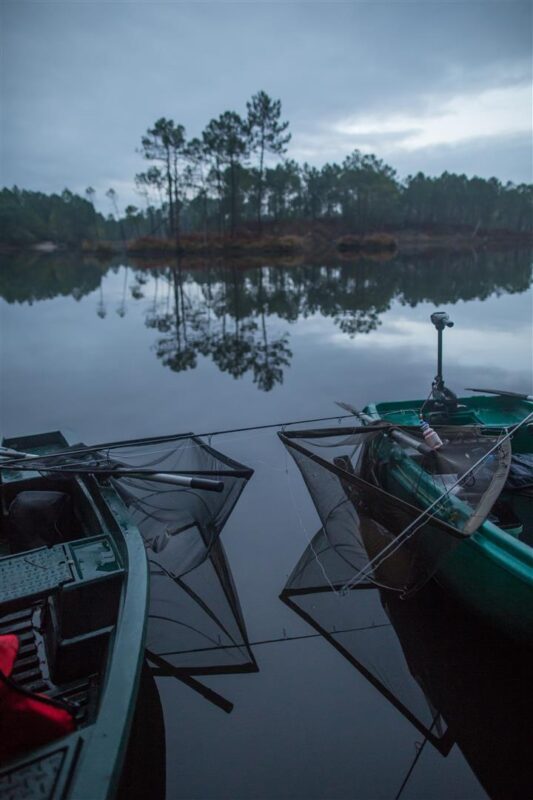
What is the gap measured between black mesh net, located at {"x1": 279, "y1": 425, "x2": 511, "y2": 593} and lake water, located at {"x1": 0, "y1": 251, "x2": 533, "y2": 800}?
0.53 meters

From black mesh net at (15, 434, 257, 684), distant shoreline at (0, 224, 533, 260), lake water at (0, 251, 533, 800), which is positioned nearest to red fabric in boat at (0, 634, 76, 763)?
lake water at (0, 251, 533, 800)

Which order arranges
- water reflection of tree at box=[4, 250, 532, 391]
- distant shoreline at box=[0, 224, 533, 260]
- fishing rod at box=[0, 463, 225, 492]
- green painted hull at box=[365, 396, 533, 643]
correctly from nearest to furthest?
1. green painted hull at box=[365, 396, 533, 643]
2. fishing rod at box=[0, 463, 225, 492]
3. water reflection of tree at box=[4, 250, 532, 391]
4. distant shoreline at box=[0, 224, 533, 260]

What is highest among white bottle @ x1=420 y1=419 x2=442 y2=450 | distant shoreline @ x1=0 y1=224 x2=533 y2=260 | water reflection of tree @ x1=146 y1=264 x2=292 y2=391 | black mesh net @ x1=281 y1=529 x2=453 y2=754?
distant shoreline @ x1=0 y1=224 x2=533 y2=260

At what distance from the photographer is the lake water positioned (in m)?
3.26

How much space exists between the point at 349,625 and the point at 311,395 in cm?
738

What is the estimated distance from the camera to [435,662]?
4020 mm

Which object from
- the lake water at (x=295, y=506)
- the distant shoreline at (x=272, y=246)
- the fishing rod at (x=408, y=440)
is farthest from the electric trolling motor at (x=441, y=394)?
the distant shoreline at (x=272, y=246)

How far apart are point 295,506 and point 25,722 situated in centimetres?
445

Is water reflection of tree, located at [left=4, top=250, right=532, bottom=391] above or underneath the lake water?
above

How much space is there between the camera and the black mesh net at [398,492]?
13.0 feet

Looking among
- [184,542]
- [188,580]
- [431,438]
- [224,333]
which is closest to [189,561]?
[184,542]

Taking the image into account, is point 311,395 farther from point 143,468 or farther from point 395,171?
point 395,171

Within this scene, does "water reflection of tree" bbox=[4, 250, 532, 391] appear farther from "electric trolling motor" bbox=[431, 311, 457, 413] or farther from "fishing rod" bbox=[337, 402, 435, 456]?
"fishing rod" bbox=[337, 402, 435, 456]

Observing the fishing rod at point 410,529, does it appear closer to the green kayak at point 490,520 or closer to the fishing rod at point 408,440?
the green kayak at point 490,520
